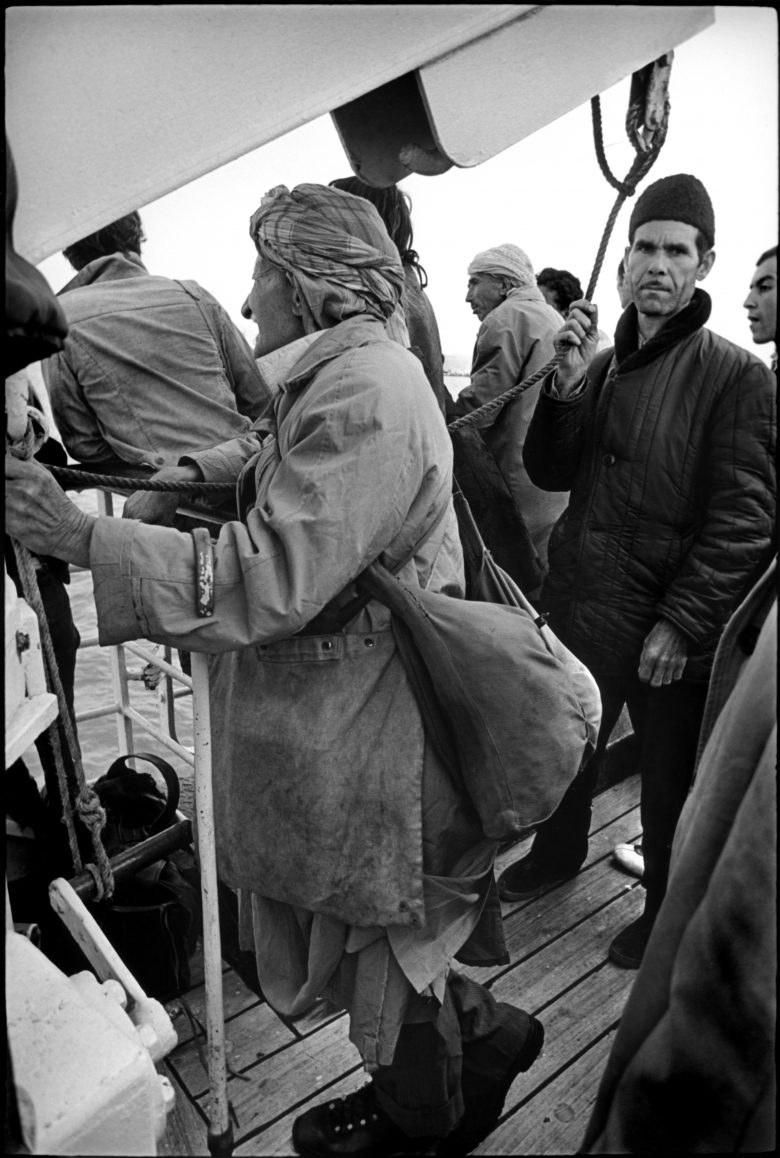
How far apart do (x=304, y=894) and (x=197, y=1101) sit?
29.6 inches

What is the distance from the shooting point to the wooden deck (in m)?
1.93

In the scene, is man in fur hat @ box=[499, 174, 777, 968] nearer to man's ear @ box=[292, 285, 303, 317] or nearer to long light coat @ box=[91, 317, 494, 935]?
long light coat @ box=[91, 317, 494, 935]

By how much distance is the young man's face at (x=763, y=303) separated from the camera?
57.1 inches

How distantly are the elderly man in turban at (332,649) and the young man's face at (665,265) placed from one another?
0.97 metres

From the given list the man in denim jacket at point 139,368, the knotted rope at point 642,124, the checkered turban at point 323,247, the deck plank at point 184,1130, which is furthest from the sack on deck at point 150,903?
the knotted rope at point 642,124

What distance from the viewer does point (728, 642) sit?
4.12 ft

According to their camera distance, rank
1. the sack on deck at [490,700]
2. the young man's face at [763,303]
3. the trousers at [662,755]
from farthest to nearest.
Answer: the trousers at [662,755] < the sack on deck at [490,700] < the young man's face at [763,303]

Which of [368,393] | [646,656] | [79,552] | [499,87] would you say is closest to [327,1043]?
[646,656]

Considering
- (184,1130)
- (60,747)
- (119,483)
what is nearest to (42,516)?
(119,483)

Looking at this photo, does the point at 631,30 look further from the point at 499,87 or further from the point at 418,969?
the point at 418,969

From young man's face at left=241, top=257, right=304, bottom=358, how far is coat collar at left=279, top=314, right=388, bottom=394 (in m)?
0.09

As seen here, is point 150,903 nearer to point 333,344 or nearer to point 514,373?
point 333,344

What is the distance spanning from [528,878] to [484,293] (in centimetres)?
238

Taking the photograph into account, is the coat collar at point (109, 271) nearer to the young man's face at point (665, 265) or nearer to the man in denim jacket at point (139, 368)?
the man in denim jacket at point (139, 368)
